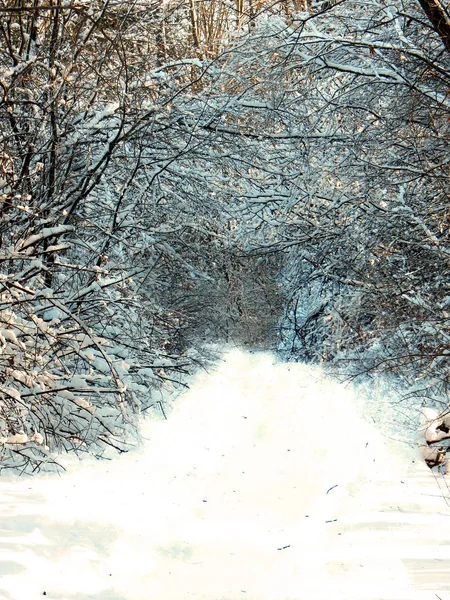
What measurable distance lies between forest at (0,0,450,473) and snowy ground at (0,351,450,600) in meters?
0.54

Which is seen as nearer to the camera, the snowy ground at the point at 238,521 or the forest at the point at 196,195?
the snowy ground at the point at 238,521

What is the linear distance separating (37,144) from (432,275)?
182 inches

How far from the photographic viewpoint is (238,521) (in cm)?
542

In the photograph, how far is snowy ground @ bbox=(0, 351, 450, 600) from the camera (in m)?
4.20

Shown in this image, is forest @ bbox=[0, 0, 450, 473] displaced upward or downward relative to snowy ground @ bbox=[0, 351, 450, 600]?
upward

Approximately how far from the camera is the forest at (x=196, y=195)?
5320mm

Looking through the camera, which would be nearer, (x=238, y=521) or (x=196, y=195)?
(x=238, y=521)

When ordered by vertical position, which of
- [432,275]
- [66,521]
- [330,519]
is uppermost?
[432,275]

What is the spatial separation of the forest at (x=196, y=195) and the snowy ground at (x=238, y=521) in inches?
21.2

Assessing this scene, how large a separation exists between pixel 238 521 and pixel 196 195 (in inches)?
170

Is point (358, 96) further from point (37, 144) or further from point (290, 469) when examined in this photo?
point (290, 469)

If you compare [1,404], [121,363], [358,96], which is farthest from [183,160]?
[1,404]

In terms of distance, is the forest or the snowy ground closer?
the snowy ground

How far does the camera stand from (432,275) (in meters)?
7.44
